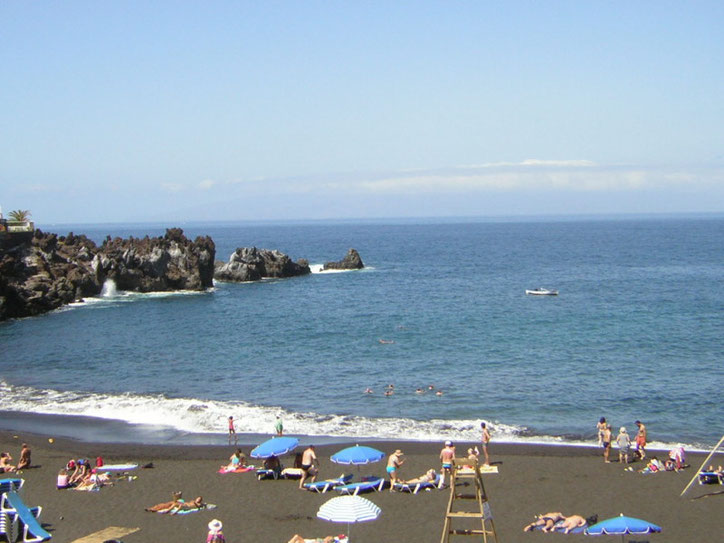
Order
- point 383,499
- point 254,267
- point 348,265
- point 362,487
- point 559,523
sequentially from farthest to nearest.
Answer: point 348,265 → point 254,267 → point 362,487 → point 383,499 → point 559,523

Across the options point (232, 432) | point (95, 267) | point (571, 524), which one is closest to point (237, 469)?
point (232, 432)

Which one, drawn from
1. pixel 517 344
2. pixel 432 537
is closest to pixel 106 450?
pixel 432 537

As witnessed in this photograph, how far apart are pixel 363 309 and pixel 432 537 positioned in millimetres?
52764

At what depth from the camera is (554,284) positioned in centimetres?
9481

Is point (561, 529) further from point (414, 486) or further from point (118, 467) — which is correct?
point (118, 467)

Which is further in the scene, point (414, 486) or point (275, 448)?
point (275, 448)

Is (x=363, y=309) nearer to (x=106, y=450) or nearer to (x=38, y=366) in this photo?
A: (x=38, y=366)

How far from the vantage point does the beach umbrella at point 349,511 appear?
61.9ft

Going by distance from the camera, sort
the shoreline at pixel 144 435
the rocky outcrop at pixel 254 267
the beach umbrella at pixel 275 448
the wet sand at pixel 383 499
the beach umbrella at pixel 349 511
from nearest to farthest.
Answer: the beach umbrella at pixel 349 511 < the wet sand at pixel 383 499 < the beach umbrella at pixel 275 448 < the shoreline at pixel 144 435 < the rocky outcrop at pixel 254 267

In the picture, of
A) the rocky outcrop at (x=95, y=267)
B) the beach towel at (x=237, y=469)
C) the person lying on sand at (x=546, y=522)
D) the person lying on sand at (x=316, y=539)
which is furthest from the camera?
the rocky outcrop at (x=95, y=267)

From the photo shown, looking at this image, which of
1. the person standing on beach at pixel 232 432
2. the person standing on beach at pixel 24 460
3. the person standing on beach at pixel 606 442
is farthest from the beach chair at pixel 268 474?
the person standing on beach at pixel 606 442

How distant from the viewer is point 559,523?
2122 cm

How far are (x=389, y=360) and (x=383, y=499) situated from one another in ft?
82.4

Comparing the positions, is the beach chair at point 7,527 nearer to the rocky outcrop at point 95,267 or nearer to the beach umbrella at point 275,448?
the beach umbrella at point 275,448
